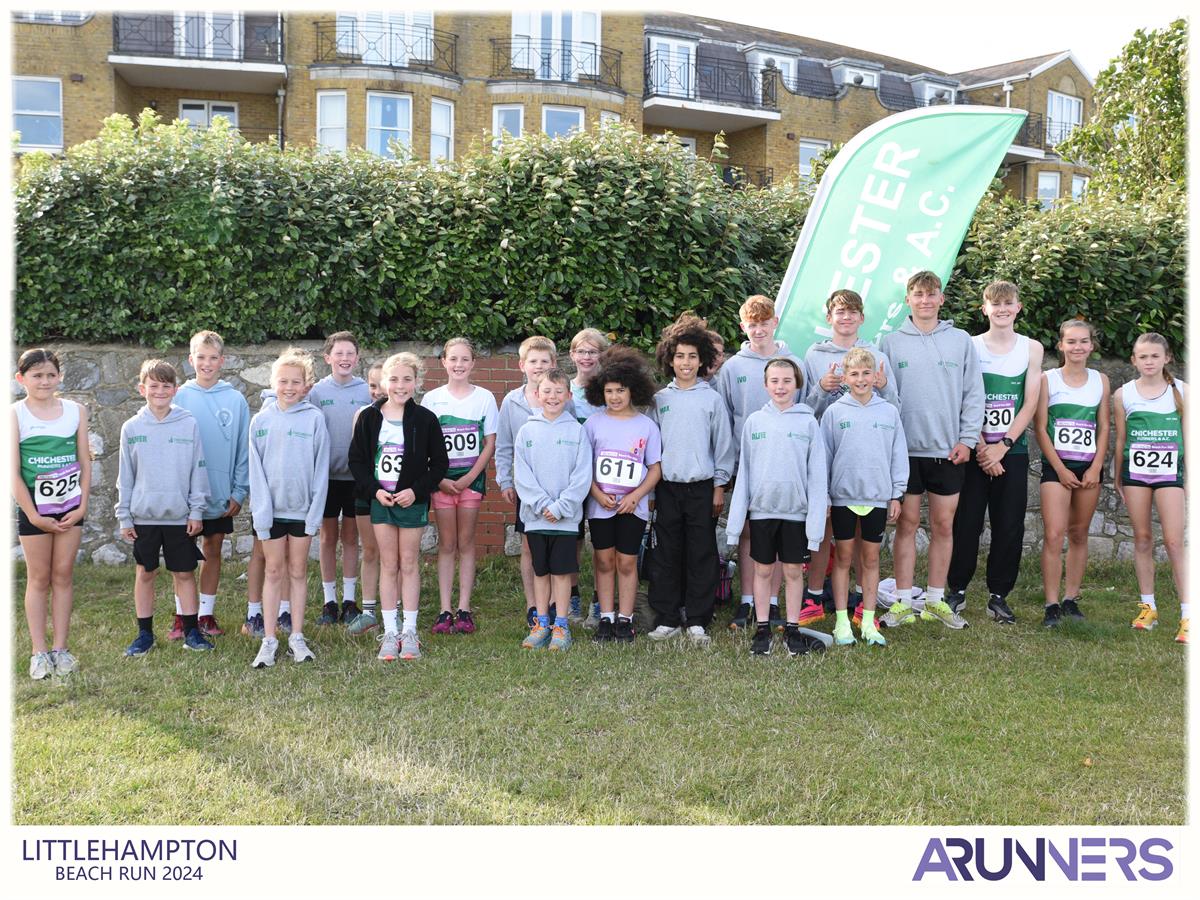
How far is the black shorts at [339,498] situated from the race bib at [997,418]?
3971 mm

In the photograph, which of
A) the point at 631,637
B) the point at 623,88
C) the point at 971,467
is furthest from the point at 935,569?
the point at 623,88

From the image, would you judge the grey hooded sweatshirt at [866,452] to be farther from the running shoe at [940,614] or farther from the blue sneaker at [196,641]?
the blue sneaker at [196,641]

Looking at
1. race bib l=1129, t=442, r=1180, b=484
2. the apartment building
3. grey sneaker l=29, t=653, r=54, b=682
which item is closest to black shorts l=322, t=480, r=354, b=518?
grey sneaker l=29, t=653, r=54, b=682

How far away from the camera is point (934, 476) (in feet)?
19.7

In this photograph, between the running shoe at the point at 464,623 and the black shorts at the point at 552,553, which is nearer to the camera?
the black shorts at the point at 552,553

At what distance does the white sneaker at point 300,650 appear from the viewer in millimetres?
5395

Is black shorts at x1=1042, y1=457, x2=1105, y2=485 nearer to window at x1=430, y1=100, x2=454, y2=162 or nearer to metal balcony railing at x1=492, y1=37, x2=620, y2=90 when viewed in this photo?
window at x1=430, y1=100, x2=454, y2=162

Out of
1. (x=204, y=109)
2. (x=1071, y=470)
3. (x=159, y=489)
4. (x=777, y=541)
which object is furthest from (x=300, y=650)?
(x=204, y=109)

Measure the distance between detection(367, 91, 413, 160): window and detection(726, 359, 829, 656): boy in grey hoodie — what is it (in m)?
18.8

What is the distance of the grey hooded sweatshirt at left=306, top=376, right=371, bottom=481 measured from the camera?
20.0 feet

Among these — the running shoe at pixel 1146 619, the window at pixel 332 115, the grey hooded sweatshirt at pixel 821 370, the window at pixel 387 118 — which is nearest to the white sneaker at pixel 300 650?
the grey hooded sweatshirt at pixel 821 370

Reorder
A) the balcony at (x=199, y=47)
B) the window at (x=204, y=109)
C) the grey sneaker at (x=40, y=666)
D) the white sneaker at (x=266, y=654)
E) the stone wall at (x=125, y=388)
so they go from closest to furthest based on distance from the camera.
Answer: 1. the grey sneaker at (x=40, y=666)
2. the white sneaker at (x=266, y=654)
3. the stone wall at (x=125, y=388)
4. the balcony at (x=199, y=47)
5. the window at (x=204, y=109)

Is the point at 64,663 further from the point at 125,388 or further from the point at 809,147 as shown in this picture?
the point at 809,147

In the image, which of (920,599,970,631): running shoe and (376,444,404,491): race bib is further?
Result: (920,599,970,631): running shoe
